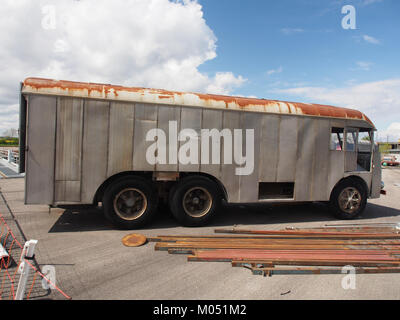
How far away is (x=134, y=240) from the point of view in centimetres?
482

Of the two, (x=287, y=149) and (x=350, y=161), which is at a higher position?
(x=287, y=149)

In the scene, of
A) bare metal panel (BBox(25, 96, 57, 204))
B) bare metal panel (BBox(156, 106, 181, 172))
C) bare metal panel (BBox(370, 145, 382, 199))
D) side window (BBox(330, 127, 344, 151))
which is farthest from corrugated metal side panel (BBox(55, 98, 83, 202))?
bare metal panel (BBox(370, 145, 382, 199))

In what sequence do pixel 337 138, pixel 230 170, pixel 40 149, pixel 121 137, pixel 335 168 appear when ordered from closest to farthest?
pixel 40 149, pixel 121 137, pixel 230 170, pixel 335 168, pixel 337 138

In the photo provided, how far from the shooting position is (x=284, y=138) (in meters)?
6.20

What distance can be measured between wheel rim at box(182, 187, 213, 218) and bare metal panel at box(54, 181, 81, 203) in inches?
91.8

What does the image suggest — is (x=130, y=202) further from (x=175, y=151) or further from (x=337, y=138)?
(x=337, y=138)

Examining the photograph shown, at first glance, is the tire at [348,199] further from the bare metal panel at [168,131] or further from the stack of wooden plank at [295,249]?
the bare metal panel at [168,131]

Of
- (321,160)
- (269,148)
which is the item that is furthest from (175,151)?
(321,160)

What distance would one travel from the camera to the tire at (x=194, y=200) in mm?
5613

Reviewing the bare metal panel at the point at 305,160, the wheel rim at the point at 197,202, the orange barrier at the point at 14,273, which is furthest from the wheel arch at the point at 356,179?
the orange barrier at the point at 14,273

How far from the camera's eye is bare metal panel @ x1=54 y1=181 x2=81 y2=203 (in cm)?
508

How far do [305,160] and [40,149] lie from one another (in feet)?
20.4
